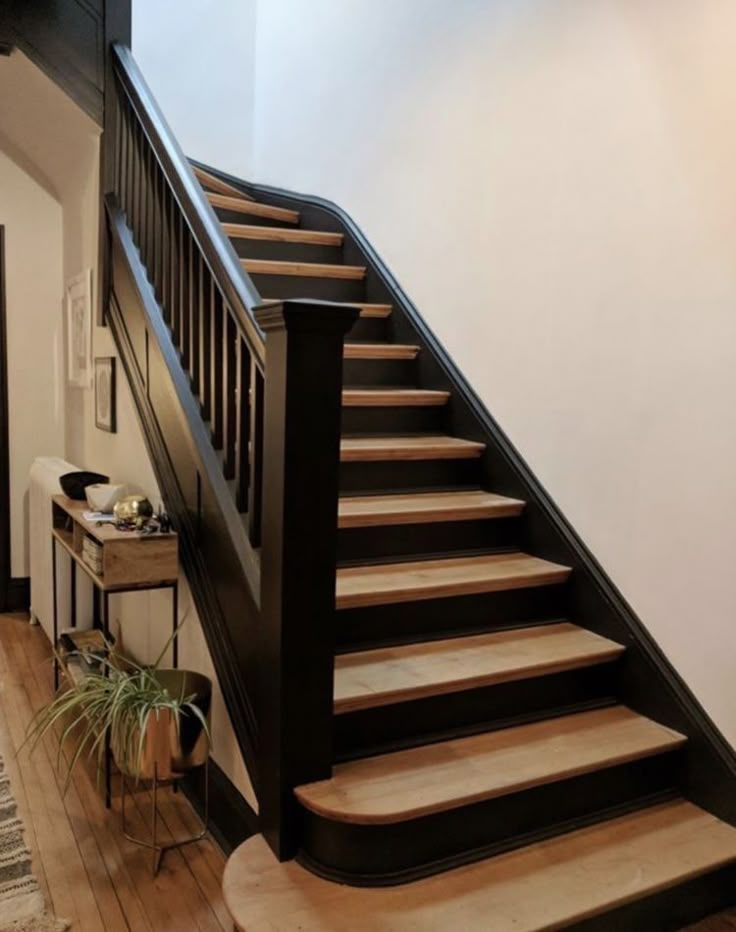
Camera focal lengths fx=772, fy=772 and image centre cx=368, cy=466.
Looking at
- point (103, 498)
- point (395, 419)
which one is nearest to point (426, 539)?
point (395, 419)

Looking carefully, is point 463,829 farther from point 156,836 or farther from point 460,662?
point 156,836

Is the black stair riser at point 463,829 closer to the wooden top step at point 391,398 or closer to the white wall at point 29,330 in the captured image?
the wooden top step at point 391,398

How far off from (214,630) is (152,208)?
1.59 meters

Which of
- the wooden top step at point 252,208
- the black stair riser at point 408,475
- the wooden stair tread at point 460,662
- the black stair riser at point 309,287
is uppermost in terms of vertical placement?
the wooden top step at point 252,208

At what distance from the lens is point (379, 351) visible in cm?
339

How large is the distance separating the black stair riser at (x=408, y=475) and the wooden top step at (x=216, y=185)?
6.79 feet

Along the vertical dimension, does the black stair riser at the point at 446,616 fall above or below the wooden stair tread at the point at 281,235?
below

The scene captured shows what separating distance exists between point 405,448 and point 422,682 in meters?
1.04

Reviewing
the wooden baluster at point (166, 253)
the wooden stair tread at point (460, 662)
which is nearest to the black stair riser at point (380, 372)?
the wooden baluster at point (166, 253)

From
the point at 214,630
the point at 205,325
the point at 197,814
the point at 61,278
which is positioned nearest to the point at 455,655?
the point at 214,630

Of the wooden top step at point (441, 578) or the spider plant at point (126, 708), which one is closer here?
the spider plant at point (126, 708)

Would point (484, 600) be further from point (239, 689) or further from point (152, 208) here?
point (152, 208)

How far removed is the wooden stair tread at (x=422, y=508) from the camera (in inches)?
104

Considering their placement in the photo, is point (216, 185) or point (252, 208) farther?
point (216, 185)
